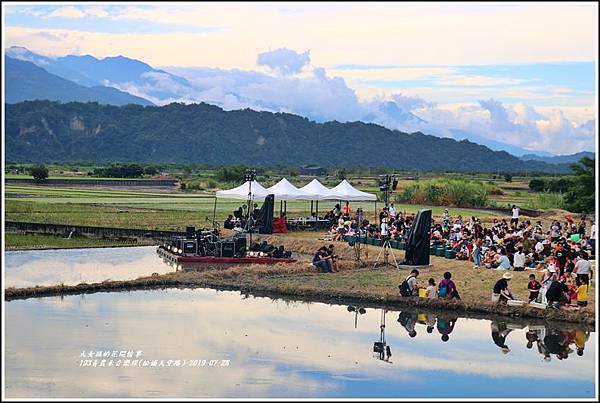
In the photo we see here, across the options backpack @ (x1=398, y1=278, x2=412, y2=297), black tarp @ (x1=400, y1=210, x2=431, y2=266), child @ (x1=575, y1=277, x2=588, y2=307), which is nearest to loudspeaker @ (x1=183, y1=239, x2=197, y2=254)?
black tarp @ (x1=400, y1=210, x2=431, y2=266)

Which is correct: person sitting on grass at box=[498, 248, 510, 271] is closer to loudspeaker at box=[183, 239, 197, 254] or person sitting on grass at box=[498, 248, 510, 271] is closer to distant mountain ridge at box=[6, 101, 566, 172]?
loudspeaker at box=[183, 239, 197, 254]

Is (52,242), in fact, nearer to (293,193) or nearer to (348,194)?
(293,193)

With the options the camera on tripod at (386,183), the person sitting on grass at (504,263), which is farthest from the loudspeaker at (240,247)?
the person sitting on grass at (504,263)

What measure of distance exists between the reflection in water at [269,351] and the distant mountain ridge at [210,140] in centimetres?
13595

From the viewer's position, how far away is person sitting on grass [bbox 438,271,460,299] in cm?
2100

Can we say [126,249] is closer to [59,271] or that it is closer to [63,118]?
[59,271]

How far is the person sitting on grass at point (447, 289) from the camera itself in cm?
2100

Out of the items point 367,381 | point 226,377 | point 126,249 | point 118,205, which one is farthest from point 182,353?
point 118,205

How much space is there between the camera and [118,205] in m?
48.9

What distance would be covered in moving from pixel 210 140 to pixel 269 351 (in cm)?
15643

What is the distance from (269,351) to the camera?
16812 millimetres

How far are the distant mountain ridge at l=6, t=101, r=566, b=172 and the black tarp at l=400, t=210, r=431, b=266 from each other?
13245 centimetres

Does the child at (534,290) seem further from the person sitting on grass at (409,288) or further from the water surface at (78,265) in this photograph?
the water surface at (78,265)

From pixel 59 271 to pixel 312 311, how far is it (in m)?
8.12
